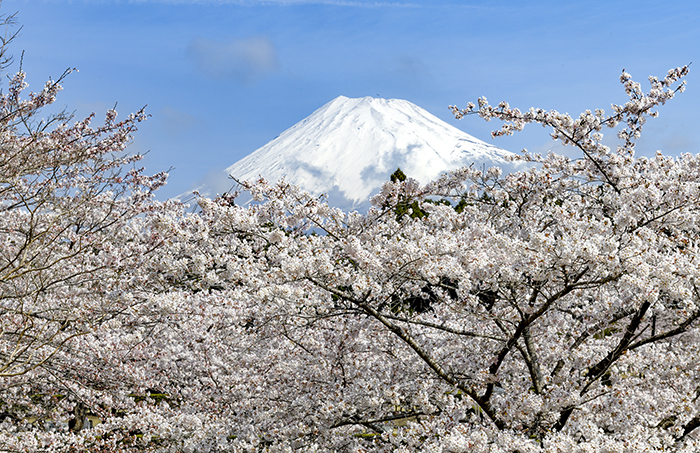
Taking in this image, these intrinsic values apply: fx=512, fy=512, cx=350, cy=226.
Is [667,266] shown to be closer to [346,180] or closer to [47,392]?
[47,392]

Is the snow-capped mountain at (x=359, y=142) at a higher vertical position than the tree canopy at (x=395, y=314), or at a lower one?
higher

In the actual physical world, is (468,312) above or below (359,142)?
below

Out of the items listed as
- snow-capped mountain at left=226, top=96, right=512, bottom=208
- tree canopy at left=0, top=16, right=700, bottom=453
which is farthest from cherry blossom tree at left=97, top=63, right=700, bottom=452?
snow-capped mountain at left=226, top=96, right=512, bottom=208

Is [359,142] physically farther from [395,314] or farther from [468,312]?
[468,312]

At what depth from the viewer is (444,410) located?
5.32 meters

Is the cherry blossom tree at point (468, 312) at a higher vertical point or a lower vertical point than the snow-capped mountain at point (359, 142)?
lower

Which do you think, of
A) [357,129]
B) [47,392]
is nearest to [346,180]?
[357,129]

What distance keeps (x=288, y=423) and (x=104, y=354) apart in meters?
3.90

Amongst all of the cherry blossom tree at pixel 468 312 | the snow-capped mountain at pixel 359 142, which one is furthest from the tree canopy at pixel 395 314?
the snow-capped mountain at pixel 359 142

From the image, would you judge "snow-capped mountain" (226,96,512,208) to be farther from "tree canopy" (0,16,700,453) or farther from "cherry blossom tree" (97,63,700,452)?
"cherry blossom tree" (97,63,700,452)

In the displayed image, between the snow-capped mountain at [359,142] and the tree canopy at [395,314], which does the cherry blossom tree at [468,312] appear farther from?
the snow-capped mountain at [359,142]

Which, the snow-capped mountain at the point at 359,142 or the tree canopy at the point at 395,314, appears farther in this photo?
the snow-capped mountain at the point at 359,142

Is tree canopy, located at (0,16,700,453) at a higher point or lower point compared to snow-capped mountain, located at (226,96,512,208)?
lower

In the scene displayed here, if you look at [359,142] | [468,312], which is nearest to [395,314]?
[468,312]
